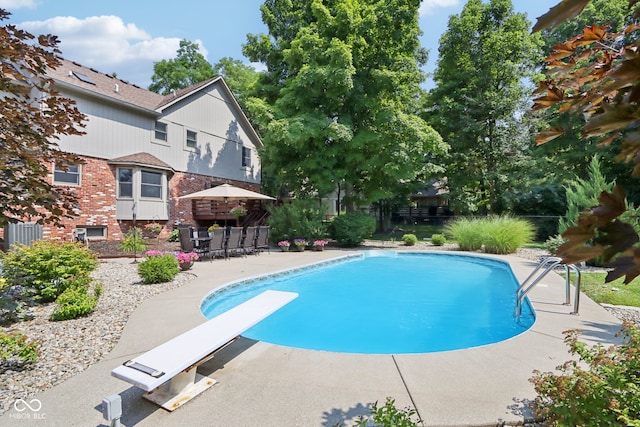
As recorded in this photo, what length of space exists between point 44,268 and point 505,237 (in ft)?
46.5

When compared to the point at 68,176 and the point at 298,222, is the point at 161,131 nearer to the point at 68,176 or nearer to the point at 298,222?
the point at 68,176

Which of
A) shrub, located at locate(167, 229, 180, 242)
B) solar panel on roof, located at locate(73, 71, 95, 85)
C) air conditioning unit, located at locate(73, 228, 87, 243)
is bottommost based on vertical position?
shrub, located at locate(167, 229, 180, 242)

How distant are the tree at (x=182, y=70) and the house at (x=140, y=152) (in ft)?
43.5

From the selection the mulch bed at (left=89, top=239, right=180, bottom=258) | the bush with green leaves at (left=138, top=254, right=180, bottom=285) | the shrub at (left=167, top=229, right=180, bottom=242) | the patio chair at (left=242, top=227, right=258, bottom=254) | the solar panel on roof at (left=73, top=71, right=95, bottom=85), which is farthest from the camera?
the shrub at (left=167, top=229, right=180, bottom=242)

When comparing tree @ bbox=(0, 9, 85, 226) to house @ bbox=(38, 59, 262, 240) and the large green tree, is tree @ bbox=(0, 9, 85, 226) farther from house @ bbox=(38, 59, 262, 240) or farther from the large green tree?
the large green tree

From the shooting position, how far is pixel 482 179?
21109 millimetres

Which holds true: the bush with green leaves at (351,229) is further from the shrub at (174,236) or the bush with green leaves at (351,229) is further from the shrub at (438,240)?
the shrub at (174,236)

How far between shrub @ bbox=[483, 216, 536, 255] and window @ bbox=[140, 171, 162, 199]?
14531 millimetres

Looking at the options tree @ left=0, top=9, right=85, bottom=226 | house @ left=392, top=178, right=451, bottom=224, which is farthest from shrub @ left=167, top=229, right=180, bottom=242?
house @ left=392, top=178, right=451, bottom=224

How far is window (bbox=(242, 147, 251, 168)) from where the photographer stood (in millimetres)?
21969

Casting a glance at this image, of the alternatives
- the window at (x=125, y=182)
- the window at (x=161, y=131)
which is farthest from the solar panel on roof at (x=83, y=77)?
the window at (x=125, y=182)

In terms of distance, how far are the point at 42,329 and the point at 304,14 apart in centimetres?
1865

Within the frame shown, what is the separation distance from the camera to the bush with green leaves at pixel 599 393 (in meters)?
1.97

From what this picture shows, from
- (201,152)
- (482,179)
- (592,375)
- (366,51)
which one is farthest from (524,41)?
(592,375)
